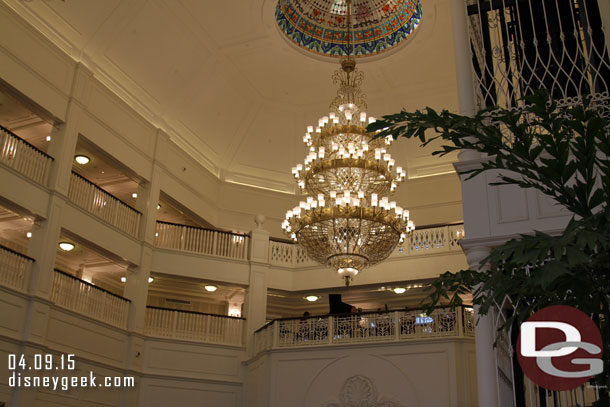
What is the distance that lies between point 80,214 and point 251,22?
5.62 metres

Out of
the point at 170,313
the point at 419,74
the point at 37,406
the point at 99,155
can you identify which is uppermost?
the point at 419,74

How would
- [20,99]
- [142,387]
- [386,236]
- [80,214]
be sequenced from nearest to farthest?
[386,236]
[20,99]
[80,214]
[142,387]

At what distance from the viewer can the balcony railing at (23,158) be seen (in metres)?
11.7

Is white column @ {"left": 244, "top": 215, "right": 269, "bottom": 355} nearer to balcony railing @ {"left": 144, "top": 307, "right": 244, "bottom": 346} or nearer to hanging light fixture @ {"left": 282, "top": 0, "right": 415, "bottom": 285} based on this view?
balcony railing @ {"left": 144, "top": 307, "right": 244, "bottom": 346}

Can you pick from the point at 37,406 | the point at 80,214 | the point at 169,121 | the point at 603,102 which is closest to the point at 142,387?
the point at 37,406

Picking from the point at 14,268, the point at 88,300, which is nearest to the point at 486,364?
the point at 14,268

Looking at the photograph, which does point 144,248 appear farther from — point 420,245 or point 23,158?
point 420,245

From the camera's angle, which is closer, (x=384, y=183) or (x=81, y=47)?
(x=384, y=183)

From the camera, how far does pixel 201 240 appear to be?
16.5 m

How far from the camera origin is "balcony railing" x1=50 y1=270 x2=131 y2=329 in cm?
1253

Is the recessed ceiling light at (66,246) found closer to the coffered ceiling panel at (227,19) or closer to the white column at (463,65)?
the coffered ceiling panel at (227,19)

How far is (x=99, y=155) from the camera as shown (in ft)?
46.9

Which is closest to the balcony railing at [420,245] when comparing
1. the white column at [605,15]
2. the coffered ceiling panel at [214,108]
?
the coffered ceiling panel at [214,108]

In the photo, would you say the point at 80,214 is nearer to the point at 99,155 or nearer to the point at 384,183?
the point at 99,155
